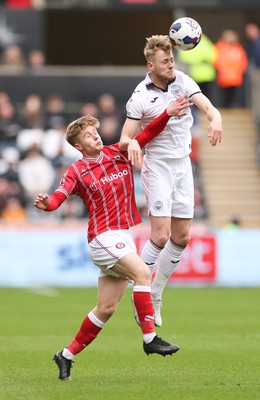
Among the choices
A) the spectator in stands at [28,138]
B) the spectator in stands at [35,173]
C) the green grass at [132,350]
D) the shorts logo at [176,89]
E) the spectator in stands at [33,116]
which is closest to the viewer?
the green grass at [132,350]

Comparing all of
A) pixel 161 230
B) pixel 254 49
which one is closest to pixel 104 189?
pixel 161 230

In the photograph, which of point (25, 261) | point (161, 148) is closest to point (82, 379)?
point (161, 148)

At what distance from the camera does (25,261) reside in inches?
868

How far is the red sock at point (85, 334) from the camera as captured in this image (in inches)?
404

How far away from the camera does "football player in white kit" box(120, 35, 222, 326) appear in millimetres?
10742

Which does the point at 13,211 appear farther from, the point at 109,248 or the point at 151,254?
the point at 109,248

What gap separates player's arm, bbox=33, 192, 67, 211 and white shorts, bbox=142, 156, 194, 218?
5.17ft

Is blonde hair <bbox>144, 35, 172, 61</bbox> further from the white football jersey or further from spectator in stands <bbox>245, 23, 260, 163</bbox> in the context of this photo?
spectator in stands <bbox>245, 23, 260, 163</bbox>

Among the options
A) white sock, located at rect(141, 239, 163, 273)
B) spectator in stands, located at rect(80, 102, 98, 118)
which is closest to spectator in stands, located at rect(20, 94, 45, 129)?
spectator in stands, located at rect(80, 102, 98, 118)

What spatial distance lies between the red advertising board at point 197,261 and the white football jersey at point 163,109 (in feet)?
33.5

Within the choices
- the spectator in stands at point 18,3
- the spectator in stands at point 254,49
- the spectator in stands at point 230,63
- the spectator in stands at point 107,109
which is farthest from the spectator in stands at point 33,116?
the spectator in stands at point 254,49

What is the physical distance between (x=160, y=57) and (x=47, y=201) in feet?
6.18

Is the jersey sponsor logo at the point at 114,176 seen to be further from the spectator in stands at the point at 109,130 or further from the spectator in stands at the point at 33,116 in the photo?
the spectator in stands at the point at 33,116

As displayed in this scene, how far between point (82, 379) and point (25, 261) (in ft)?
38.0
